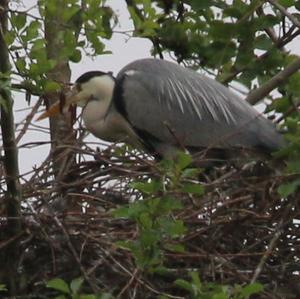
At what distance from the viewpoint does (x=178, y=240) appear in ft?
15.3

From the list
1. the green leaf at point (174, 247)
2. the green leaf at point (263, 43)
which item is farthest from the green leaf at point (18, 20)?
the green leaf at point (263, 43)

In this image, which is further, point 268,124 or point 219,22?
point 268,124

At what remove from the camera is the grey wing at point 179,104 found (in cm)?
602

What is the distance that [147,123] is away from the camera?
19.9 feet

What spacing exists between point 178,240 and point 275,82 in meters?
1.02

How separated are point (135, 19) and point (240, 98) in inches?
43.5

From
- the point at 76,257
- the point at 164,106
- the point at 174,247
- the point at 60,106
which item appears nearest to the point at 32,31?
the point at 76,257

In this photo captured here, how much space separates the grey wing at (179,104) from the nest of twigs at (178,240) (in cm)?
91

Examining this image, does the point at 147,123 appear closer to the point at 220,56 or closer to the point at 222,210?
the point at 220,56

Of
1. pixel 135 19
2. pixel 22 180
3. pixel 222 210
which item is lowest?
pixel 222 210

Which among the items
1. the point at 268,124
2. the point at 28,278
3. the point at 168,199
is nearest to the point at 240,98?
the point at 268,124

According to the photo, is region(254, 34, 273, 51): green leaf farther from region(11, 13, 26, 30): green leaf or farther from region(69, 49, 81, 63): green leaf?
region(11, 13, 26, 30): green leaf

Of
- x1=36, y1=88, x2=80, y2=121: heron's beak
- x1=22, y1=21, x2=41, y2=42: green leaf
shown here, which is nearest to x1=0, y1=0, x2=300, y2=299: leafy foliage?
x1=22, y1=21, x2=41, y2=42: green leaf

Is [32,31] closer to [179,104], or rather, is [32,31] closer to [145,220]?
[145,220]
